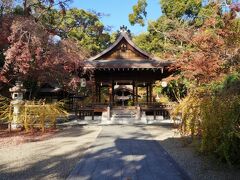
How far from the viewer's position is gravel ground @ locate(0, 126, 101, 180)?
573 centimetres

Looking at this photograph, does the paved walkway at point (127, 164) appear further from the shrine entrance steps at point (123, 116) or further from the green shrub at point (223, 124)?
the shrine entrance steps at point (123, 116)

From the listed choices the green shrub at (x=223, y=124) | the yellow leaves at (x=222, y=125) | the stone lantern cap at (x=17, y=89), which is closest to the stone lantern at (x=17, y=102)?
the stone lantern cap at (x=17, y=89)

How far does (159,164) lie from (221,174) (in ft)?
4.54

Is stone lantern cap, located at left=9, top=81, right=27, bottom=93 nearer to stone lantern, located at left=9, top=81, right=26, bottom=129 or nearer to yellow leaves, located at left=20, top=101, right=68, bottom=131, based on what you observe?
stone lantern, located at left=9, top=81, right=26, bottom=129

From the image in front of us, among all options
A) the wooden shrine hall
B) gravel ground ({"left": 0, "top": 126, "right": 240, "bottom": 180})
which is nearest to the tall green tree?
the wooden shrine hall

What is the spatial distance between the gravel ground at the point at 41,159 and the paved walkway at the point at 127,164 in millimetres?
311

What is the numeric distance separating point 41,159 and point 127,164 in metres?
2.14

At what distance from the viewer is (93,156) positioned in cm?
731

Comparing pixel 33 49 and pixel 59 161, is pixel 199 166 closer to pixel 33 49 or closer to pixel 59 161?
pixel 59 161

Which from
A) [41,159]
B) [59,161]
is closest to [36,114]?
[41,159]

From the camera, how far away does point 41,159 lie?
707 cm

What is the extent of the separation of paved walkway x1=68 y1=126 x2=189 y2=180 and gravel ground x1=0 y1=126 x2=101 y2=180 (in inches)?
12.3

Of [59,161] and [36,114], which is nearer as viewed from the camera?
[59,161]

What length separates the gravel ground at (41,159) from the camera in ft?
18.8
